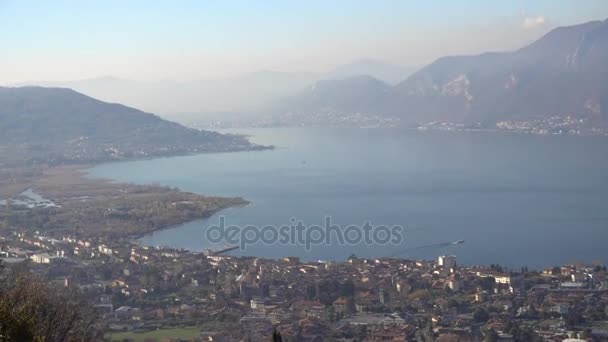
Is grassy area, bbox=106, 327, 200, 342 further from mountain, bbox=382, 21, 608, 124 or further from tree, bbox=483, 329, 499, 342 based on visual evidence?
mountain, bbox=382, 21, 608, 124

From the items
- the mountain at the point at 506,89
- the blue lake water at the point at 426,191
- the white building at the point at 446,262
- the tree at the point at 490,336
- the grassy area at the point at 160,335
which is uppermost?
the mountain at the point at 506,89

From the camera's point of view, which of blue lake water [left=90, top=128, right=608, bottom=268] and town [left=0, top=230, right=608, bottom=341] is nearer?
town [left=0, top=230, right=608, bottom=341]

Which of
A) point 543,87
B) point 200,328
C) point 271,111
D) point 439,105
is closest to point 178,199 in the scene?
point 200,328

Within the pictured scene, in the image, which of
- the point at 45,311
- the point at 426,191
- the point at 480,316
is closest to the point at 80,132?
the point at 426,191

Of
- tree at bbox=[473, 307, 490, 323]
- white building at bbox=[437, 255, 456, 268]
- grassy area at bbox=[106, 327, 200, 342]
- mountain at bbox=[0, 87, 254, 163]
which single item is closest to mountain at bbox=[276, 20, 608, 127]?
mountain at bbox=[0, 87, 254, 163]

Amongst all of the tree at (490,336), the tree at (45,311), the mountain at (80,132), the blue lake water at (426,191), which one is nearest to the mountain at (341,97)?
the blue lake water at (426,191)

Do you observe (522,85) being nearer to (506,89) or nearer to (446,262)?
(506,89)

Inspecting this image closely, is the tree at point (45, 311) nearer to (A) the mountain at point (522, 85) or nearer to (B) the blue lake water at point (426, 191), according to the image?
(B) the blue lake water at point (426, 191)
